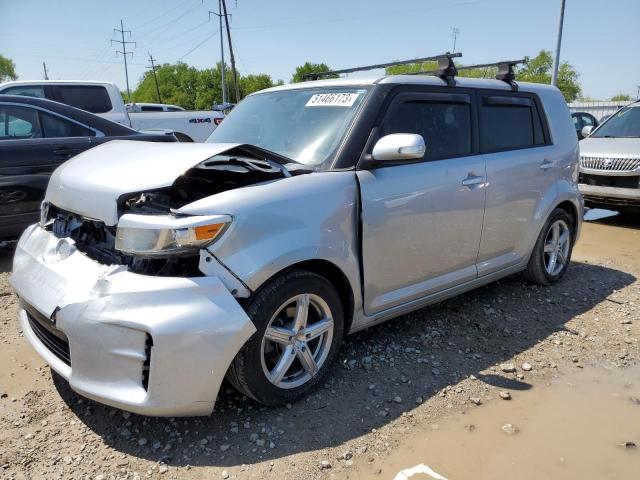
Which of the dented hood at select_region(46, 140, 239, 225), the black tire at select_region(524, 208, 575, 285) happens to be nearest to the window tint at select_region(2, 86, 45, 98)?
the dented hood at select_region(46, 140, 239, 225)

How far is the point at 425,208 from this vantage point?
326 centimetres

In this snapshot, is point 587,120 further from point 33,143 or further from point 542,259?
point 33,143

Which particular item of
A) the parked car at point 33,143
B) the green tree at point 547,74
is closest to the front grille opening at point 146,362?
the parked car at point 33,143

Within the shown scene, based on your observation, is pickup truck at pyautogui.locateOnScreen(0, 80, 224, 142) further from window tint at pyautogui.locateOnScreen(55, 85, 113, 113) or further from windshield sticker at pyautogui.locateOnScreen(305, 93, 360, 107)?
windshield sticker at pyautogui.locateOnScreen(305, 93, 360, 107)

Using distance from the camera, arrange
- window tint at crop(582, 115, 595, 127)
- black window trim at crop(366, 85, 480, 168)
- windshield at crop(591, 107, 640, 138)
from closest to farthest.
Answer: black window trim at crop(366, 85, 480, 168), windshield at crop(591, 107, 640, 138), window tint at crop(582, 115, 595, 127)

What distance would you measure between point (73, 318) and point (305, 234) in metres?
1.17

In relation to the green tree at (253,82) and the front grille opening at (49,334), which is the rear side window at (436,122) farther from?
the green tree at (253,82)

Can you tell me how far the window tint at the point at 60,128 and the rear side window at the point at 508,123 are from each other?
168 inches

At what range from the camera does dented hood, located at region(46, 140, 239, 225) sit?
2535mm

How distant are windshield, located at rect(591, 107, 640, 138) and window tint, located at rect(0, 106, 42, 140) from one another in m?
8.38

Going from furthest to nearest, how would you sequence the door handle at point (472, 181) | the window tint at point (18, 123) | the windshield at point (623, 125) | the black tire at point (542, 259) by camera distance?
the windshield at point (623, 125) < the window tint at point (18, 123) < the black tire at point (542, 259) < the door handle at point (472, 181)

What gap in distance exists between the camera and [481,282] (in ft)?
13.0

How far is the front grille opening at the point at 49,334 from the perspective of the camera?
8.11ft

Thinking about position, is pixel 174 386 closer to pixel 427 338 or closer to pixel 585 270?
pixel 427 338
